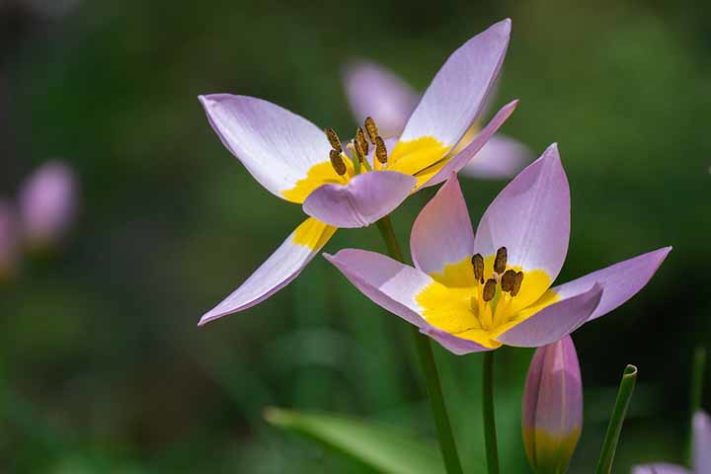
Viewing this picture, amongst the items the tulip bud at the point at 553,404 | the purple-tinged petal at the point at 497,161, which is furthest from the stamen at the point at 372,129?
the purple-tinged petal at the point at 497,161

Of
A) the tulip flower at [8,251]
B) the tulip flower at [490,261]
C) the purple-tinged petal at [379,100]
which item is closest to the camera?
the tulip flower at [490,261]

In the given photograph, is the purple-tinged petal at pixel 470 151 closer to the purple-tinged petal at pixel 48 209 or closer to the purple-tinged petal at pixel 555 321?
the purple-tinged petal at pixel 555 321

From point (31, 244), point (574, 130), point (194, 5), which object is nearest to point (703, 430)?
point (31, 244)

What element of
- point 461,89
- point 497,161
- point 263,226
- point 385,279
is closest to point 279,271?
point 385,279

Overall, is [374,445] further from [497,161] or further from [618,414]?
[497,161]

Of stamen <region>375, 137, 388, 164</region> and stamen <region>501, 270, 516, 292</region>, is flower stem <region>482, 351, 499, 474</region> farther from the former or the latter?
stamen <region>375, 137, 388, 164</region>

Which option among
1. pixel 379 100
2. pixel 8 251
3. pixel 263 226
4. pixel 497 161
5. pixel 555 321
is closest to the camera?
pixel 555 321

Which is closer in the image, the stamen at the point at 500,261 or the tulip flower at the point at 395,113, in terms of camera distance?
the stamen at the point at 500,261
